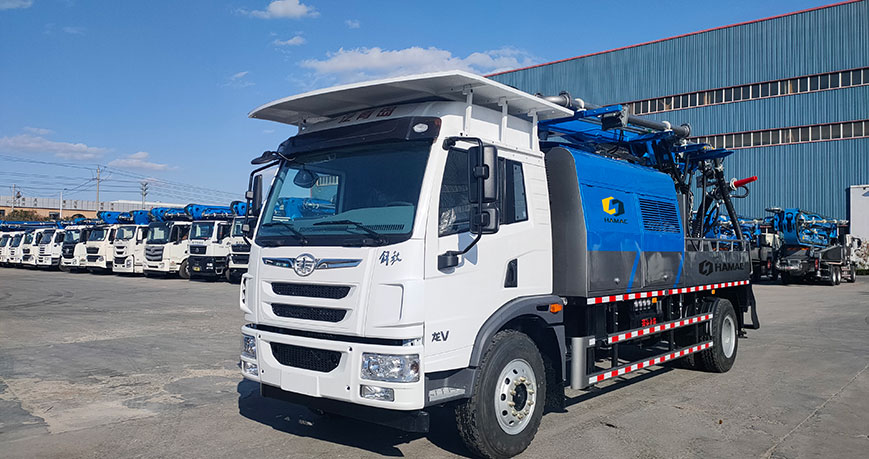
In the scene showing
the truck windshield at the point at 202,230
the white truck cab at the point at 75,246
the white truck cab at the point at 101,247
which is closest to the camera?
the truck windshield at the point at 202,230

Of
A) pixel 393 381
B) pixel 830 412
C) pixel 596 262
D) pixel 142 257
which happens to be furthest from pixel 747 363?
pixel 142 257

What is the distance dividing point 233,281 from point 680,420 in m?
22.7

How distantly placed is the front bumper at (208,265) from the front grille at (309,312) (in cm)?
2119

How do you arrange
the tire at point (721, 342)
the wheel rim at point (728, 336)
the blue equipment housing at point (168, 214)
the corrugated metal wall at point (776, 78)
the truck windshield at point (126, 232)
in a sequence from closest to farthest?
the tire at point (721, 342), the wheel rim at point (728, 336), the blue equipment housing at point (168, 214), the truck windshield at point (126, 232), the corrugated metal wall at point (776, 78)

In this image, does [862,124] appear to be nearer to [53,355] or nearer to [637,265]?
[637,265]

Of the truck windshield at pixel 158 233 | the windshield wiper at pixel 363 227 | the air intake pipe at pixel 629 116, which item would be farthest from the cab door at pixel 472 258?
the truck windshield at pixel 158 233

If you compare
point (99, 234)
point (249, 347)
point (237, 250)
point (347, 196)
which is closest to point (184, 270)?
point (237, 250)

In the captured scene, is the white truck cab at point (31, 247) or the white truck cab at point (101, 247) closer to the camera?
the white truck cab at point (101, 247)

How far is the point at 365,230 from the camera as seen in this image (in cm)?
490

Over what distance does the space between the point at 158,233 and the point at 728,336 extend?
24444 mm

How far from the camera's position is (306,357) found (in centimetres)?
504

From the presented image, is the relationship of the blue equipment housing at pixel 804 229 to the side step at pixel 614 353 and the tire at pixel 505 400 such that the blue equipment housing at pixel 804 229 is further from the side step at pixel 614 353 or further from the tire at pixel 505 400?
the tire at pixel 505 400

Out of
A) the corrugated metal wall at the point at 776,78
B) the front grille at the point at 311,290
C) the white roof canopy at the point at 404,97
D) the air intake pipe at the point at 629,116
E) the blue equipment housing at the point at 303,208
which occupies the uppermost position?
the corrugated metal wall at the point at 776,78

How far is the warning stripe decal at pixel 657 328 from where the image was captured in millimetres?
6780
